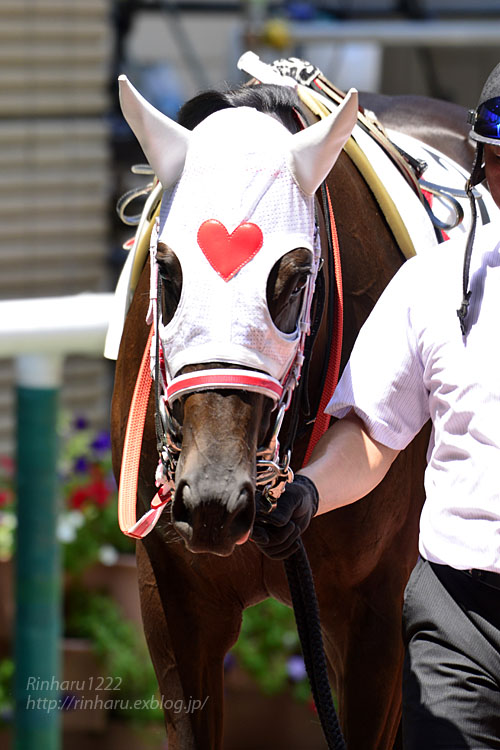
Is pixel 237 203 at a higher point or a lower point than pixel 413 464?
higher

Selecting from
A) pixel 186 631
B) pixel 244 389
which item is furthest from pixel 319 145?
pixel 186 631

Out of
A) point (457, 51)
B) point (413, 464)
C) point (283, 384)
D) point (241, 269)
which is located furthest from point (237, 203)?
point (457, 51)

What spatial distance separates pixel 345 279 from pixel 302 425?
40 cm

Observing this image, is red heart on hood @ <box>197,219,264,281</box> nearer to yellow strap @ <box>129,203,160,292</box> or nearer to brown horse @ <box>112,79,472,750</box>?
brown horse @ <box>112,79,472,750</box>

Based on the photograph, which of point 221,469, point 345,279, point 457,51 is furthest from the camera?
point 457,51

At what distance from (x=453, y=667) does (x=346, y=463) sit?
0.43m

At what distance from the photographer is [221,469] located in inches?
82.7

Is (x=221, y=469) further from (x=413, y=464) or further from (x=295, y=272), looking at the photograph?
(x=413, y=464)

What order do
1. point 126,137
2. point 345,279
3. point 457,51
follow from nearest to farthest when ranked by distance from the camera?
point 345,279 < point 126,137 < point 457,51

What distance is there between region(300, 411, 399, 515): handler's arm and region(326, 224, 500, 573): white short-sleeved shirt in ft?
0.10

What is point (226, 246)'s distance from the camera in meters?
2.24

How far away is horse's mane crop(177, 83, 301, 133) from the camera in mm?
2592

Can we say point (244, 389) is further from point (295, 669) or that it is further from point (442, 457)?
point (295, 669)

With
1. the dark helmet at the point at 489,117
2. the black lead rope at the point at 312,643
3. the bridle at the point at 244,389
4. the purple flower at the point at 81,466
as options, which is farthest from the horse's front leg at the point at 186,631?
the purple flower at the point at 81,466
